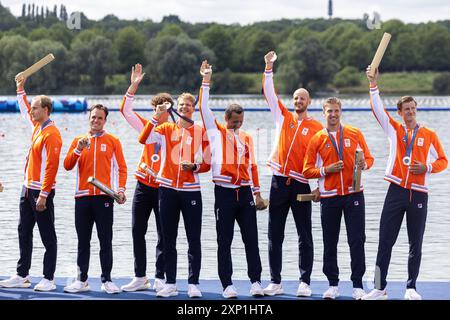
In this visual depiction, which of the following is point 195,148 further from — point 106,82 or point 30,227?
point 106,82

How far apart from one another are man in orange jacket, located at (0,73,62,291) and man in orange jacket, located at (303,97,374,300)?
281 cm

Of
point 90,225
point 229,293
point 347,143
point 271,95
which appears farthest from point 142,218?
point 347,143

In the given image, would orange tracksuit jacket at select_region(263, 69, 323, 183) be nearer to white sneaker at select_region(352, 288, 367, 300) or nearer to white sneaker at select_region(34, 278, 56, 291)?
white sneaker at select_region(352, 288, 367, 300)

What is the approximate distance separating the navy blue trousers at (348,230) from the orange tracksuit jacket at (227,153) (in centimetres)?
92

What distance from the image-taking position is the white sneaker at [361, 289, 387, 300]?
10.3 m

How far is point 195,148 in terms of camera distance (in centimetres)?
1080

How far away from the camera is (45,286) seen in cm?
1085

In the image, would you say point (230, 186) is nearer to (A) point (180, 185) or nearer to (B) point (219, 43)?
(A) point (180, 185)

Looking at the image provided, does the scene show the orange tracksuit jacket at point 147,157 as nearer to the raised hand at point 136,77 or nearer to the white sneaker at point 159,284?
the raised hand at point 136,77

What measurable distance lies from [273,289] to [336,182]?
1.34 m

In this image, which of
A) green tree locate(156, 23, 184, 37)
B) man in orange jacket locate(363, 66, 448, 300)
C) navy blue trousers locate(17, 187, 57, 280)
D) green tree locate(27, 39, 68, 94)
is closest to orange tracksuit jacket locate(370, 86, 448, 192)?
man in orange jacket locate(363, 66, 448, 300)

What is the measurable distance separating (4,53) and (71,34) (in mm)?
46661

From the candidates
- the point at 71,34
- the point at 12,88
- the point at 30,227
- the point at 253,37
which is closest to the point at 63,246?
the point at 30,227

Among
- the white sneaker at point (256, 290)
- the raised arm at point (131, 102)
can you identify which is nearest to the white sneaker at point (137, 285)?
the white sneaker at point (256, 290)
